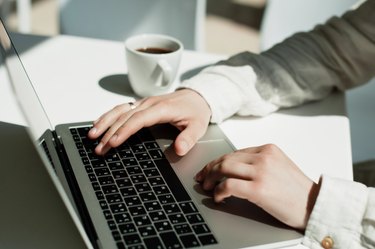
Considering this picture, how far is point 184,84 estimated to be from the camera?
3.48 ft

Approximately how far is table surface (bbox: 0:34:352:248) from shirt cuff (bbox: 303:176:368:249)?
0.41ft

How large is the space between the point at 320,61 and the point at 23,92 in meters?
0.65

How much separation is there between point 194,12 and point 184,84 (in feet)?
1.96

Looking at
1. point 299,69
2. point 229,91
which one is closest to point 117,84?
point 229,91

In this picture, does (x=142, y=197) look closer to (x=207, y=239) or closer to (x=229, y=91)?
(x=207, y=239)

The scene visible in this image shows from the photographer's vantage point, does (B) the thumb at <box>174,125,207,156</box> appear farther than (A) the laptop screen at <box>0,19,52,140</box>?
Yes

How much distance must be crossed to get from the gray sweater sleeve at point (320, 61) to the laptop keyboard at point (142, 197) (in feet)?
1.03

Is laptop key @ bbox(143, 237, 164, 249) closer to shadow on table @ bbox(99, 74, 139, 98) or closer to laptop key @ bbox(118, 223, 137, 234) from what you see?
laptop key @ bbox(118, 223, 137, 234)

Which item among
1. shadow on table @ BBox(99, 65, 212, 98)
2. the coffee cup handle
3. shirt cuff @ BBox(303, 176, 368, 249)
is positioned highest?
the coffee cup handle

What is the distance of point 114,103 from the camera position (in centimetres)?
109

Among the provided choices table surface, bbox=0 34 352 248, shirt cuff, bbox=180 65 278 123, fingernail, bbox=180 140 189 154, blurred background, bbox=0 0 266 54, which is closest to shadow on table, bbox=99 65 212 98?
table surface, bbox=0 34 352 248

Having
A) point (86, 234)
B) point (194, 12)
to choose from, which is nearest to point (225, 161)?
point (86, 234)

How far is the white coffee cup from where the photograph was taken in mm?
1066

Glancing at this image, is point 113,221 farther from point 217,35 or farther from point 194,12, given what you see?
point 217,35
